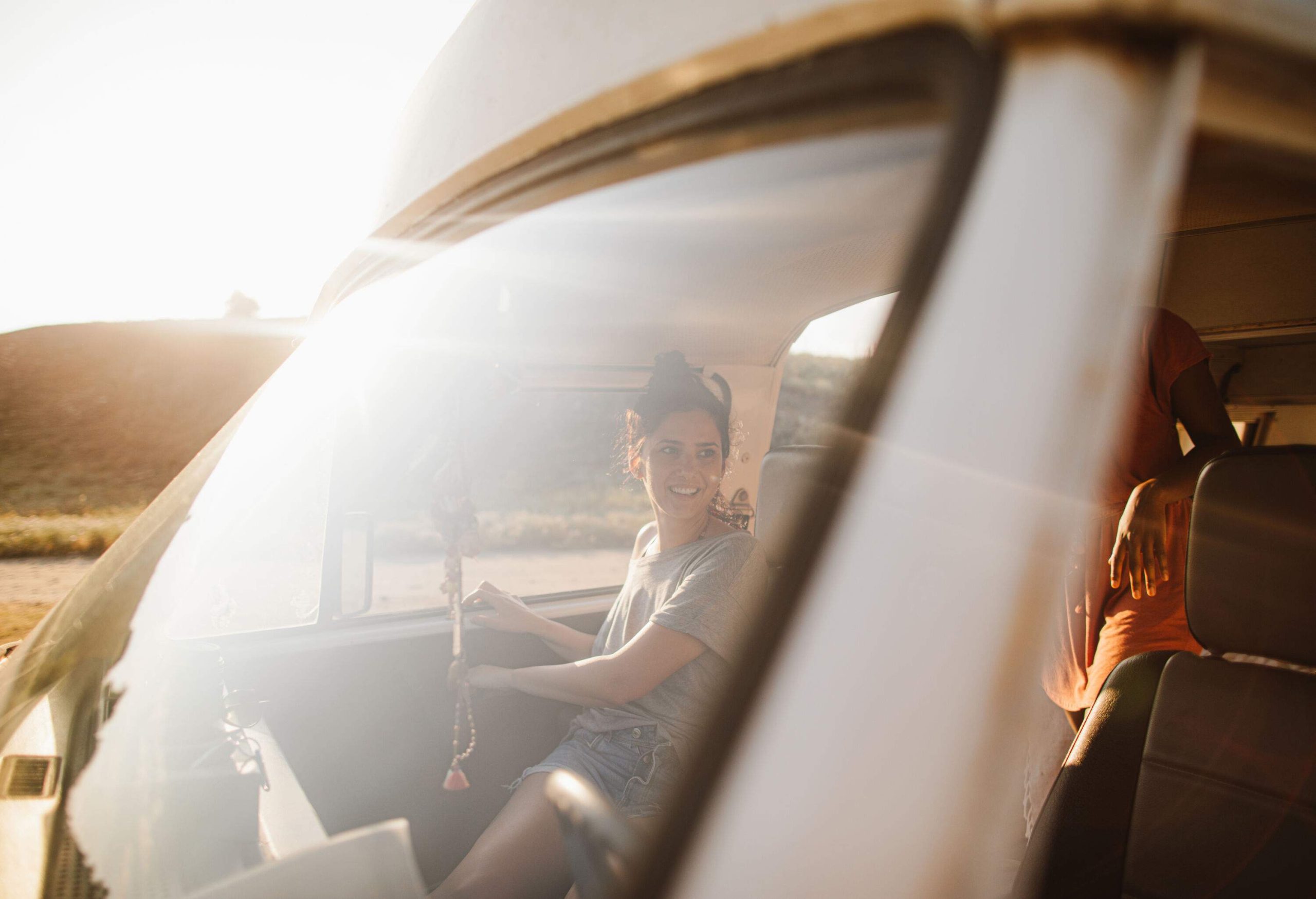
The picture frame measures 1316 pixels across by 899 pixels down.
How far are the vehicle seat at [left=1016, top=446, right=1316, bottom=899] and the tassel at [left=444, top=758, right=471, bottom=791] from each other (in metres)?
1.15

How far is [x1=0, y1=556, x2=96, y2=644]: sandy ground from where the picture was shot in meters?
4.33

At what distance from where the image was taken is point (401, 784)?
1.46 m

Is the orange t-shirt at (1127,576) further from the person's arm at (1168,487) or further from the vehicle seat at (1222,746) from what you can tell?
the vehicle seat at (1222,746)

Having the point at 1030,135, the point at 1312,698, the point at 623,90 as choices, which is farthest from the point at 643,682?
the point at 1312,698

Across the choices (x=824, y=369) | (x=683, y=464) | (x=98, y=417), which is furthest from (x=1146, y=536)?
(x=98, y=417)

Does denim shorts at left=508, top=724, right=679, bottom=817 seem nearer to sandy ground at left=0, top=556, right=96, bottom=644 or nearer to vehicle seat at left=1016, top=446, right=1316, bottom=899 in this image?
vehicle seat at left=1016, top=446, right=1316, bottom=899

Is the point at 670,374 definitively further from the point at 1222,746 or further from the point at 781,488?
the point at 1222,746

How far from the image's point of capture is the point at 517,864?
1.23 m

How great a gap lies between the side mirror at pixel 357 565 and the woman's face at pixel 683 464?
89cm

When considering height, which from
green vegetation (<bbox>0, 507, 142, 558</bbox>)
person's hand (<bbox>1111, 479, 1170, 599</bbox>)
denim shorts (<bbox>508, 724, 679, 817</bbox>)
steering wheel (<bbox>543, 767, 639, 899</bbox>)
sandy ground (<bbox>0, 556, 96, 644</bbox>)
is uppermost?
person's hand (<bbox>1111, 479, 1170, 599</bbox>)

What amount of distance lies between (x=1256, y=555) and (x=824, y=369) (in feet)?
3.92

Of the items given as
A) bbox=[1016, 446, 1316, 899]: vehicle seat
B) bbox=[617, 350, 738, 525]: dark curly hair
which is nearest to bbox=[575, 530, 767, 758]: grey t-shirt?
bbox=[617, 350, 738, 525]: dark curly hair

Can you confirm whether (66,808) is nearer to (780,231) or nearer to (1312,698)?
(780,231)

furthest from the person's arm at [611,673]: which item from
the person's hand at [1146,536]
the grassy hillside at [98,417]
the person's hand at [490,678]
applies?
the grassy hillside at [98,417]
